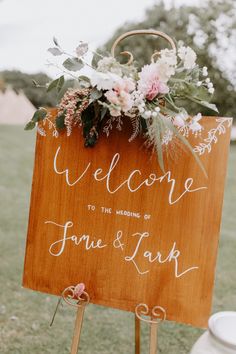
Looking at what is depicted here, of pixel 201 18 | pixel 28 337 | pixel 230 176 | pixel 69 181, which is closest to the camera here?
pixel 69 181

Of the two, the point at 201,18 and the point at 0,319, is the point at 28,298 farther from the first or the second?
the point at 201,18

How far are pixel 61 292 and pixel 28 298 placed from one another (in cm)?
157

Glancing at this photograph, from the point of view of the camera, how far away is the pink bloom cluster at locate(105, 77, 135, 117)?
1.57 m

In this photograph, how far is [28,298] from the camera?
3.34 meters

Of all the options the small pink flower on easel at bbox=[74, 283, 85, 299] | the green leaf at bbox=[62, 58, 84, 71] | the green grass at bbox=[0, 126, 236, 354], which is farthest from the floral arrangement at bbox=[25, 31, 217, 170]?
the green grass at bbox=[0, 126, 236, 354]

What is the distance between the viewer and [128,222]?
1.80m

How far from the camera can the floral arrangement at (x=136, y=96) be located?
159cm

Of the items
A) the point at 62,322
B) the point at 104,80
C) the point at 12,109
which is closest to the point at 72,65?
the point at 104,80

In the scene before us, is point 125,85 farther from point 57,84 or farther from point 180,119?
point 57,84

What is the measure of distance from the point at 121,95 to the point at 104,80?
0.08 metres

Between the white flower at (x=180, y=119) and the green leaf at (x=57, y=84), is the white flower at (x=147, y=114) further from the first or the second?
the green leaf at (x=57, y=84)

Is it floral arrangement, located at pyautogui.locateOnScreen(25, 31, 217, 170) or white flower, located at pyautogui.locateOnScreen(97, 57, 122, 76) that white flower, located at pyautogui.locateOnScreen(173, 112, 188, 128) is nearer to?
floral arrangement, located at pyautogui.locateOnScreen(25, 31, 217, 170)

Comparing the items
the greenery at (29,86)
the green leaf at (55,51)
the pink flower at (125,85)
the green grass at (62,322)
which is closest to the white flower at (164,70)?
the pink flower at (125,85)

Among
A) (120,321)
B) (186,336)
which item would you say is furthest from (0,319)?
(186,336)
